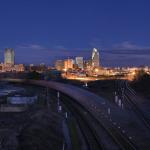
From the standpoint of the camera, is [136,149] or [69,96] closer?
[136,149]

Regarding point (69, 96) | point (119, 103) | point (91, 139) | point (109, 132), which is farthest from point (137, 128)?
point (69, 96)

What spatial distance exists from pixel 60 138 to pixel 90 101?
35.2 m

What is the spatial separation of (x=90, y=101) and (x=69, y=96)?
41.7 feet

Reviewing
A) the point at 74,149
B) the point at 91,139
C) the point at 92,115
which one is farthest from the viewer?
the point at 92,115

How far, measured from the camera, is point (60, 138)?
3697 cm

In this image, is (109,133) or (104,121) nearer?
(109,133)

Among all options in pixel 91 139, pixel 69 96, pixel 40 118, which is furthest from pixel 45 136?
pixel 69 96

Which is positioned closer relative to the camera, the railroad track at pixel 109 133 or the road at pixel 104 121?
the railroad track at pixel 109 133

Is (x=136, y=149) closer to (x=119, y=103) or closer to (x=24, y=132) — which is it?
(x=24, y=132)

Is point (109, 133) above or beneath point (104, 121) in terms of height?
beneath

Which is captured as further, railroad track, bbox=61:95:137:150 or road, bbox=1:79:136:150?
road, bbox=1:79:136:150

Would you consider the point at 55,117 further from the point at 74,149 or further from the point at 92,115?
the point at 74,149

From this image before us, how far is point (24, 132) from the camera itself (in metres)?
36.2

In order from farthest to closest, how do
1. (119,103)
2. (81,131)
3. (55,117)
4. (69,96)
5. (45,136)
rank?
1. (69,96)
2. (119,103)
3. (55,117)
4. (81,131)
5. (45,136)
